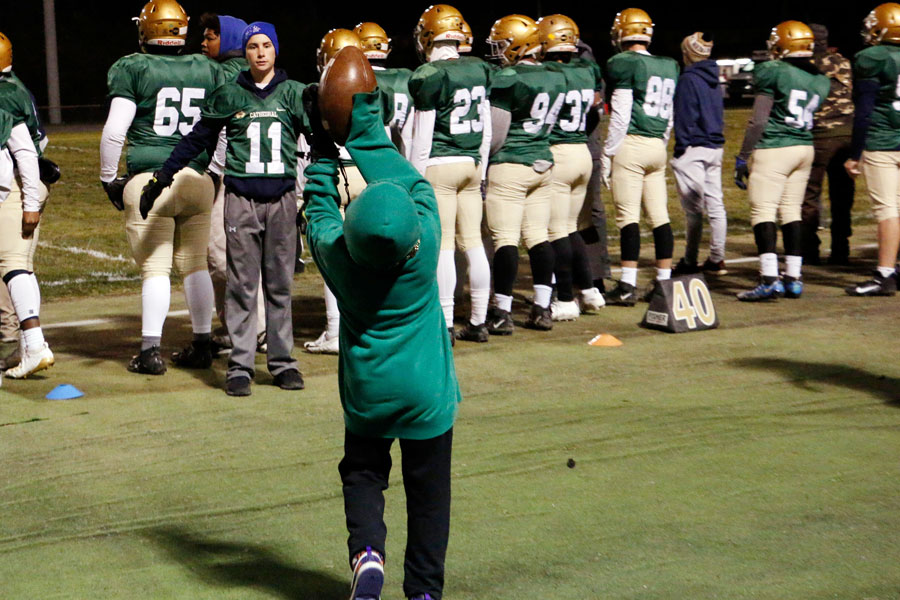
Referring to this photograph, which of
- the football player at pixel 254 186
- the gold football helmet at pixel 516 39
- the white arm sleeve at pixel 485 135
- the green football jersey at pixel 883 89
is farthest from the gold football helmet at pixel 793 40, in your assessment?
the football player at pixel 254 186

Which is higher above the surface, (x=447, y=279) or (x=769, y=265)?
(x=447, y=279)

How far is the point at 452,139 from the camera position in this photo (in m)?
8.22

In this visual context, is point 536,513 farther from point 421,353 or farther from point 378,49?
point 378,49

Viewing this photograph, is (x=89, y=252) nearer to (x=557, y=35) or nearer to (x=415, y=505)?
(x=557, y=35)

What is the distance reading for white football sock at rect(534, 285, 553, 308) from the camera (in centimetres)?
893

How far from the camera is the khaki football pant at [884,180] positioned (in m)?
9.88

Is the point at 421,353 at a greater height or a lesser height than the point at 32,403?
greater

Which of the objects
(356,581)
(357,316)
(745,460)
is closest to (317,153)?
(357,316)

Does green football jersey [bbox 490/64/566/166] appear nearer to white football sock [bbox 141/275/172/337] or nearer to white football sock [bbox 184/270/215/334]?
white football sock [bbox 184/270/215/334]

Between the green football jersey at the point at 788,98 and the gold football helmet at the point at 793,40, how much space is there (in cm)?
13

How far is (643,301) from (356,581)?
6.84m

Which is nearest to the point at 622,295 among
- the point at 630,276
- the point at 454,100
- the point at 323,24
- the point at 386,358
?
the point at 630,276

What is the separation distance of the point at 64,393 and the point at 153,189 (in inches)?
50.4

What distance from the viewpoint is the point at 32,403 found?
6789 millimetres
